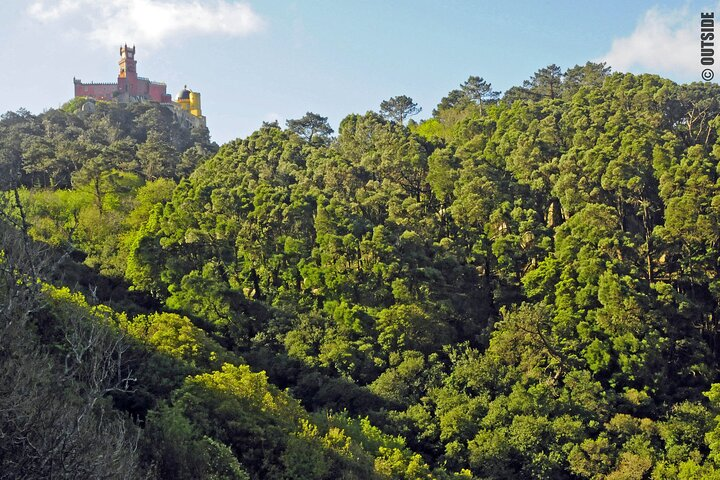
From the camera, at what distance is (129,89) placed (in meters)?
82.4

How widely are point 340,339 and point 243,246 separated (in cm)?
806

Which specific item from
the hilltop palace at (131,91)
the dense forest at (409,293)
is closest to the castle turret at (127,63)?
the hilltop palace at (131,91)

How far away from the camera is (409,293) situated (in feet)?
109

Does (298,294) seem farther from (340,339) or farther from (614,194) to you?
(614,194)

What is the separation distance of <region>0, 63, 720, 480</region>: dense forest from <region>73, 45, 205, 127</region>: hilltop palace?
34.1 meters

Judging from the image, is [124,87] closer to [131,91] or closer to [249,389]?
[131,91]

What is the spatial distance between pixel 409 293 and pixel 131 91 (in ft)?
197

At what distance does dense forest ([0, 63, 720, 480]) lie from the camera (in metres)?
20.9

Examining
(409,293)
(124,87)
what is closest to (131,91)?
(124,87)

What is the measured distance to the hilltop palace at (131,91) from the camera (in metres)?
80.6

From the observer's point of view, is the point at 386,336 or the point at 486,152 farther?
the point at 486,152

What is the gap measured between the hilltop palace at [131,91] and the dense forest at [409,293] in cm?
3411

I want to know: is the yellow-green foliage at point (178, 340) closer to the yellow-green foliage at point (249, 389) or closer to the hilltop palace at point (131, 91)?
the yellow-green foliage at point (249, 389)

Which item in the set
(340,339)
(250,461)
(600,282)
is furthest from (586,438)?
(250,461)
